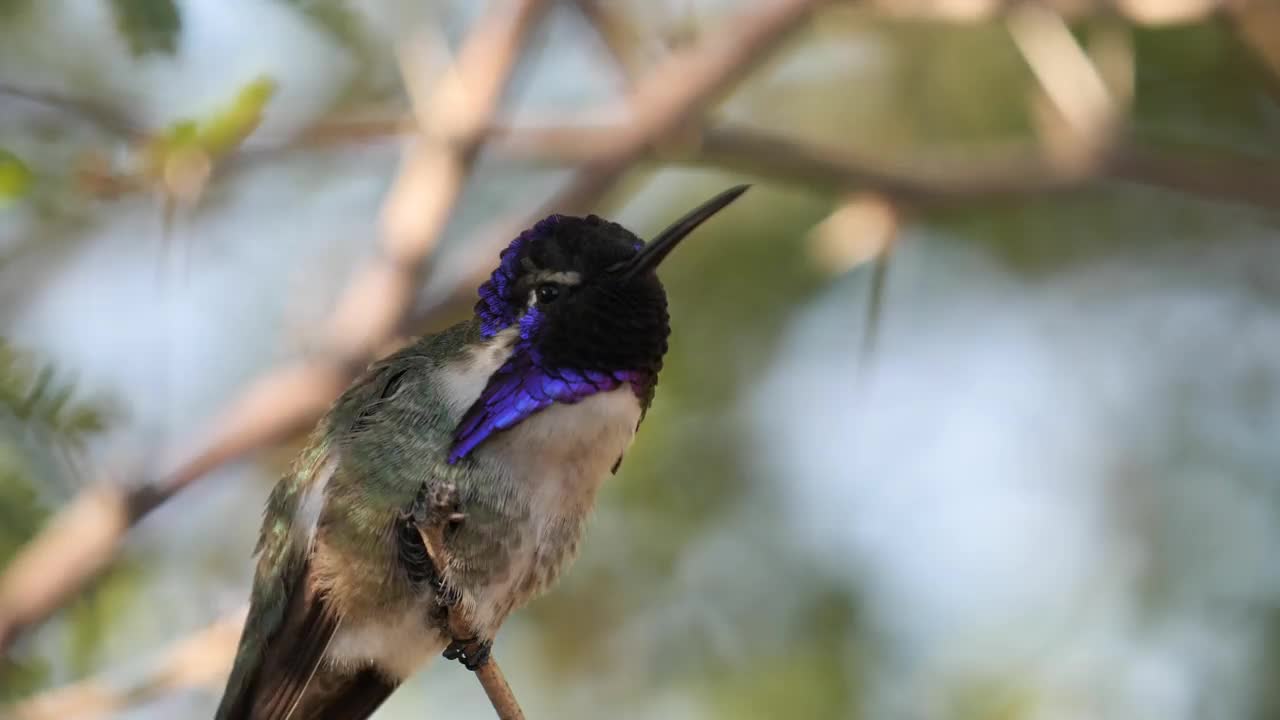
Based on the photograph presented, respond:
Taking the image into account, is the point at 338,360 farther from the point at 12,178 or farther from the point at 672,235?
the point at 672,235

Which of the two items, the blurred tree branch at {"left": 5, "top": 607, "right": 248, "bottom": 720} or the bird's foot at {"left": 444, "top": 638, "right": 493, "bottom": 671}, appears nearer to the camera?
the bird's foot at {"left": 444, "top": 638, "right": 493, "bottom": 671}

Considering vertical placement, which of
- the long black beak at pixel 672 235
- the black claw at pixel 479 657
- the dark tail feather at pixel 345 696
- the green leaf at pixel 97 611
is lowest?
the black claw at pixel 479 657

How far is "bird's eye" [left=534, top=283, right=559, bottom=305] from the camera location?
2.84 m

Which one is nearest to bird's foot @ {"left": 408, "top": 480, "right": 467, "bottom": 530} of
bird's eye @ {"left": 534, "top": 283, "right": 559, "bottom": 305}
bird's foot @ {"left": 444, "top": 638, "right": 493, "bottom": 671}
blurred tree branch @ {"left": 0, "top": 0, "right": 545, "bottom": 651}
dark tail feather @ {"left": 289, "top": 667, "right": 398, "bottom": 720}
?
bird's foot @ {"left": 444, "top": 638, "right": 493, "bottom": 671}

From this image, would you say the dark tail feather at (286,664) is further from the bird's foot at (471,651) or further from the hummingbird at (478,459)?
the bird's foot at (471,651)

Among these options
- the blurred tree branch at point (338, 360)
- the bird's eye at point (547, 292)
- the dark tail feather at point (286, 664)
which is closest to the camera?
the bird's eye at point (547, 292)

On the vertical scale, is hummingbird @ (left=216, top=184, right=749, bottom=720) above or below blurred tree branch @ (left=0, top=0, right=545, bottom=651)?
below

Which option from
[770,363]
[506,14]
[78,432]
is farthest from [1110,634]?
[78,432]

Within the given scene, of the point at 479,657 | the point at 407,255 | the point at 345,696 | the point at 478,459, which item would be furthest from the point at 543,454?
the point at 407,255

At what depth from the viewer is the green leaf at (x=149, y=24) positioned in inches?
99.3

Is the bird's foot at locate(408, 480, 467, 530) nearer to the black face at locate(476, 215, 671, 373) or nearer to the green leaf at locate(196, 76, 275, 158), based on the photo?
the black face at locate(476, 215, 671, 373)

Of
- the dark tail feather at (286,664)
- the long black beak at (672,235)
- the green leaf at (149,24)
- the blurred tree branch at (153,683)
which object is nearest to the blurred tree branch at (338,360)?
the blurred tree branch at (153,683)

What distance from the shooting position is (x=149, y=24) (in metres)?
2.54

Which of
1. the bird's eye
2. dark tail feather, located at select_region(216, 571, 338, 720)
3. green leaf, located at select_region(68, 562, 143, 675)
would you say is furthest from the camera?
green leaf, located at select_region(68, 562, 143, 675)
